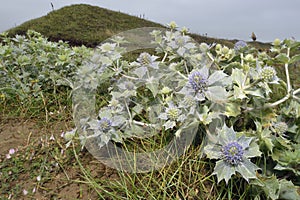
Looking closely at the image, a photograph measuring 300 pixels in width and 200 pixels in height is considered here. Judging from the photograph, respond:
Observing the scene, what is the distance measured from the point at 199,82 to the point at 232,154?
0.37m

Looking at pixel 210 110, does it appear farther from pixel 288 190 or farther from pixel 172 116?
pixel 288 190

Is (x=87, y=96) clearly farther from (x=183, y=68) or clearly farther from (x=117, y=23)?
(x=117, y=23)

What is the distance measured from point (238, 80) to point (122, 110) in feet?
2.26

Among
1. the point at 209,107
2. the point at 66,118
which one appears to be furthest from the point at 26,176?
the point at 209,107

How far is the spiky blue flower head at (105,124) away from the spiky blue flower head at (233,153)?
61 cm

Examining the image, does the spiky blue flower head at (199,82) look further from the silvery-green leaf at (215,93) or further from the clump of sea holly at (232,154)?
the clump of sea holly at (232,154)

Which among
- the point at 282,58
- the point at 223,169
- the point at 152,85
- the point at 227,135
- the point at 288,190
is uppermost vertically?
the point at 282,58

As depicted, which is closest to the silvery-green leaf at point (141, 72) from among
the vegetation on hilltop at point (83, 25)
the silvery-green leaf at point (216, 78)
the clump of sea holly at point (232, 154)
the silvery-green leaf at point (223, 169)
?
the silvery-green leaf at point (216, 78)

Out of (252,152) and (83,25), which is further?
(83,25)

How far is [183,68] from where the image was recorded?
229 centimetres

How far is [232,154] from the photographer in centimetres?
155

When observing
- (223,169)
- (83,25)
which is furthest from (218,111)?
(83,25)

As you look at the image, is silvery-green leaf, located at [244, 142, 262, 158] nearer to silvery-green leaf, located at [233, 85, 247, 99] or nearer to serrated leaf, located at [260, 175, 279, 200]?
serrated leaf, located at [260, 175, 279, 200]

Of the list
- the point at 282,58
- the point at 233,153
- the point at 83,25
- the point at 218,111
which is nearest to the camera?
the point at 233,153
